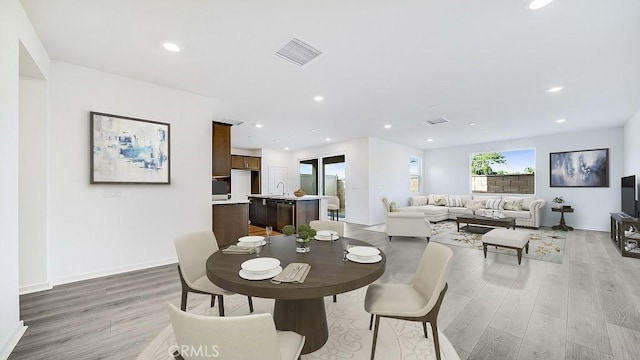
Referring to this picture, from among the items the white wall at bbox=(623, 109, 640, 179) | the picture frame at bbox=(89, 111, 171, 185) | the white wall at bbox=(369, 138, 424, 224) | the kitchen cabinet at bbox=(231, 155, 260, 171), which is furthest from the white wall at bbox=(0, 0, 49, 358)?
the white wall at bbox=(623, 109, 640, 179)

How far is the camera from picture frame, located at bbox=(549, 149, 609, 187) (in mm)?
6340

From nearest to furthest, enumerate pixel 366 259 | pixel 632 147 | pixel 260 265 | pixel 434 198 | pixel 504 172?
pixel 260 265 < pixel 366 259 < pixel 632 147 < pixel 504 172 < pixel 434 198

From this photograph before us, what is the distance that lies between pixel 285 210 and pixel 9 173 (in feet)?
16.5

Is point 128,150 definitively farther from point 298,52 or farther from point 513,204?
point 513,204

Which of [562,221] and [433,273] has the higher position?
[433,273]

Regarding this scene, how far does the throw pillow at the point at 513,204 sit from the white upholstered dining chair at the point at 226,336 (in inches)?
329

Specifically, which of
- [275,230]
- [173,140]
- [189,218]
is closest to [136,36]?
[173,140]

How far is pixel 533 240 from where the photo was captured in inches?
210

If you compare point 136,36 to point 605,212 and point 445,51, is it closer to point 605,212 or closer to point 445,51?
point 445,51

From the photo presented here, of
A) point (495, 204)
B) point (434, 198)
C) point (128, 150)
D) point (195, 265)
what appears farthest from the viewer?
point (434, 198)

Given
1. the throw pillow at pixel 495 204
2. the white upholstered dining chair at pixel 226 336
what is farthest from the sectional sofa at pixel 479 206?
the white upholstered dining chair at pixel 226 336

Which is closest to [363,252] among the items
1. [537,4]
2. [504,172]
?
[537,4]

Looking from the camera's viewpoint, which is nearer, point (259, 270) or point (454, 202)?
point (259, 270)

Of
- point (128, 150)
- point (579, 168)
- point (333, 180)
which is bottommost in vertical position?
point (333, 180)
